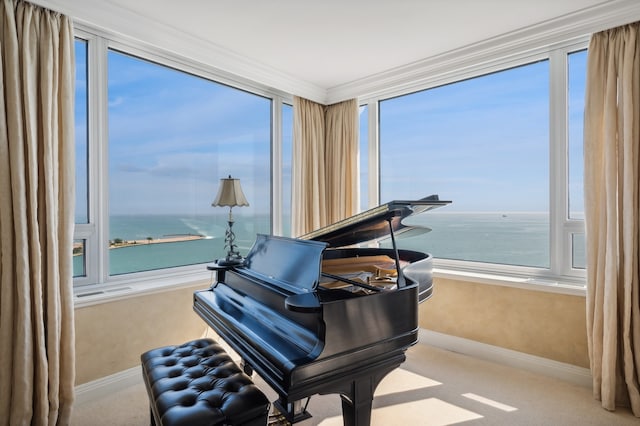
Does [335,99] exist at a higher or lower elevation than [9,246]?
higher

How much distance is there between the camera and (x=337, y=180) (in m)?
4.35

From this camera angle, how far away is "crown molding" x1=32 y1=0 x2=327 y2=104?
242 cm

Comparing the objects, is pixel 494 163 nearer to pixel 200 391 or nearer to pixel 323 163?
pixel 323 163

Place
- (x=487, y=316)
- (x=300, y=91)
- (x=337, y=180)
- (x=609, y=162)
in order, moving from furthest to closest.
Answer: (x=337, y=180)
(x=300, y=91)
(x=487, y=316)
(x=609, y=162)

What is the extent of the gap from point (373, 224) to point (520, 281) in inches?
67.9

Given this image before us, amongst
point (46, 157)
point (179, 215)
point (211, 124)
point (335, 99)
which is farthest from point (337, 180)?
point (46, 157)

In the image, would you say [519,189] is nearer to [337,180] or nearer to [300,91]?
[337,180]

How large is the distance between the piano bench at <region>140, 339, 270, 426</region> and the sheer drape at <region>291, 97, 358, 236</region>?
89.6 inches

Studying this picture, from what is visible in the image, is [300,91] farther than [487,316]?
Yes

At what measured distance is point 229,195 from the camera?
2.99 meters

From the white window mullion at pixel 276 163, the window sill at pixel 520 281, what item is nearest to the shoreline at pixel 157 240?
the white window mullion at pixel 276 163

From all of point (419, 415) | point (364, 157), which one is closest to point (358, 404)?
point (419, 415)

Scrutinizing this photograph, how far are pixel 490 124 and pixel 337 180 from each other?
1.78 metres

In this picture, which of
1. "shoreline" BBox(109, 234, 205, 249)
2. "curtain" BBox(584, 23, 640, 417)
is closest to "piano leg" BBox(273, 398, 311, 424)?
"shoreline" BBox(109, 234, 205, 249)
